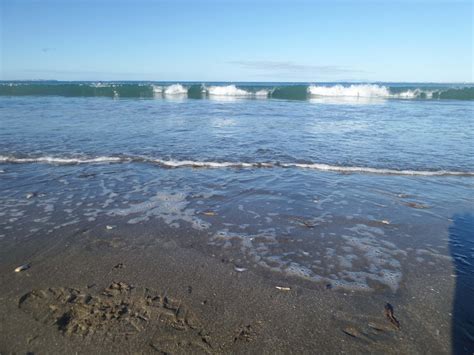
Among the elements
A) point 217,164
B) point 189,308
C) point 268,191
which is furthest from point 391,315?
point 217,164

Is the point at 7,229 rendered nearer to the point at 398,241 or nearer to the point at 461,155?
the point at 398,241

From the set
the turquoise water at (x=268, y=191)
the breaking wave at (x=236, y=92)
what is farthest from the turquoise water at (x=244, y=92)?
the turquoise water at (x=268, y=191)

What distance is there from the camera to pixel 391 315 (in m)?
3.64

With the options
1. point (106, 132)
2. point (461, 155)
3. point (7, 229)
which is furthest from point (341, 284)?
point (106, 132)

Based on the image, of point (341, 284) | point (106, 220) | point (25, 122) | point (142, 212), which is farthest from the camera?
point (25, 122)

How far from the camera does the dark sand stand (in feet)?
10.4

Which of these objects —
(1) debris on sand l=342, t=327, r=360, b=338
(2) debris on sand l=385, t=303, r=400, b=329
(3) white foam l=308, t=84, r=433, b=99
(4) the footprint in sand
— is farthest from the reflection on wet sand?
(3) white foam l=308, t=84, r=433, b=99

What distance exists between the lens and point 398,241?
5.46 m

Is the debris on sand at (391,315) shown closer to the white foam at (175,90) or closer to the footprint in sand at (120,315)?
the footprint in sand at (120,315)

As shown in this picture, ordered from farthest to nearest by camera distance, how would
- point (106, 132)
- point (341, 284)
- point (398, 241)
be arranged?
point (106, 132) → point (398, 241) → point (341, 284)

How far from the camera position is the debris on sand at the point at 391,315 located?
138 inches

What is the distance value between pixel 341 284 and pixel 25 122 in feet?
60.0

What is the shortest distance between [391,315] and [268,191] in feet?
14.6

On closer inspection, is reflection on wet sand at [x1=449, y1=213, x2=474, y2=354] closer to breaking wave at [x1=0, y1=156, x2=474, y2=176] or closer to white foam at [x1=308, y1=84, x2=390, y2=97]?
breaking wave at [x1=0, y1=156, x2=474, y2=176]
